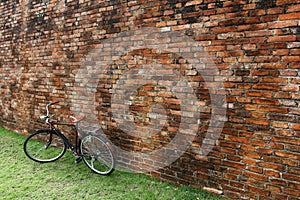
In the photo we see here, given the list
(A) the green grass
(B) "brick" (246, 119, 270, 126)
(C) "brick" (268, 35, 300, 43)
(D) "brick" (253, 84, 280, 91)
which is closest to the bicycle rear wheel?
(A) the green grass

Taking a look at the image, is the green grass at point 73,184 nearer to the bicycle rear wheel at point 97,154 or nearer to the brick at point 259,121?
the bicycle rear wheel at point 97,154

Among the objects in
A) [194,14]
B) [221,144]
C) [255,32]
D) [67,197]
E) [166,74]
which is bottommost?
[67,197]

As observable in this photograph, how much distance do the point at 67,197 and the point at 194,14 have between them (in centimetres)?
290

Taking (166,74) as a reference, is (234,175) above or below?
below

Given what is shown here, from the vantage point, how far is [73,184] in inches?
127

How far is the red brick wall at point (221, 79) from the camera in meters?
2.21

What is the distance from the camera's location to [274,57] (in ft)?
7.24

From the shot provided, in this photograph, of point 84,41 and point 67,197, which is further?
point 84,41

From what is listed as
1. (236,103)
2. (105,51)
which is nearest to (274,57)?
(236,103)

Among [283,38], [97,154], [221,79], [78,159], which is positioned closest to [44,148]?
[78,159]

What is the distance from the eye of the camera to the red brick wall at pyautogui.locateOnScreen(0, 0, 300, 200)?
2.21 metres

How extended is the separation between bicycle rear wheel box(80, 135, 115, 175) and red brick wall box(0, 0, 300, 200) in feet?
0.72

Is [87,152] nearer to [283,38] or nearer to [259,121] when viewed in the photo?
[259,121]

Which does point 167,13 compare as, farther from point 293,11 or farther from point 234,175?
point 234,175
